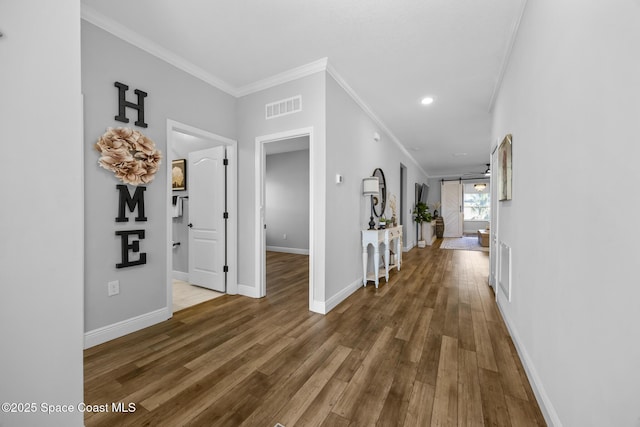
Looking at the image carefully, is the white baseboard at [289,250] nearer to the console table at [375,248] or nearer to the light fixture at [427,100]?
the console table at [375,248]

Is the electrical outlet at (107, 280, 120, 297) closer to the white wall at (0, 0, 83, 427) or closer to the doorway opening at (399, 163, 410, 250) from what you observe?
the white wall at (0, 0, 83, 427)

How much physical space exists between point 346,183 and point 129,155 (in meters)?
2.39

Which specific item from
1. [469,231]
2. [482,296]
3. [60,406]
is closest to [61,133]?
[60,406]

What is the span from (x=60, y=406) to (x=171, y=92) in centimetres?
276

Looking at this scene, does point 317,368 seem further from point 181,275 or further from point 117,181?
point 181,275

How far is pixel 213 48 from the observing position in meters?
2.62

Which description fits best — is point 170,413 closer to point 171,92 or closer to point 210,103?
point 171,92

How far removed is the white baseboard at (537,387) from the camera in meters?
1.30

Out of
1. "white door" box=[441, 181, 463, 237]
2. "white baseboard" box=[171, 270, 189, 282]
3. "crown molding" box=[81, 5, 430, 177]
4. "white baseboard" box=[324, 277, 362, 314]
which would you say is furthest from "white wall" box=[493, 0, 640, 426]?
"white door" box=[441, 181, 463, 237]

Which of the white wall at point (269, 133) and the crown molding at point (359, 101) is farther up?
the crown molding at point (359, 101)

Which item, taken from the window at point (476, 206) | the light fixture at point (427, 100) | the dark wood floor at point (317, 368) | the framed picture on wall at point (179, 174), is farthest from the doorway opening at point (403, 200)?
the window at point (476, 206)

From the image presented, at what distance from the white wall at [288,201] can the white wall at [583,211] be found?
215 inches

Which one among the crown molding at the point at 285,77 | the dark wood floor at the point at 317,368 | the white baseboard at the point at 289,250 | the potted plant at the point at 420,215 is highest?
the crown molding at the point at 285,77

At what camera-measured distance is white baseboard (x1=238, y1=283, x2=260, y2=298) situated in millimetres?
3357
